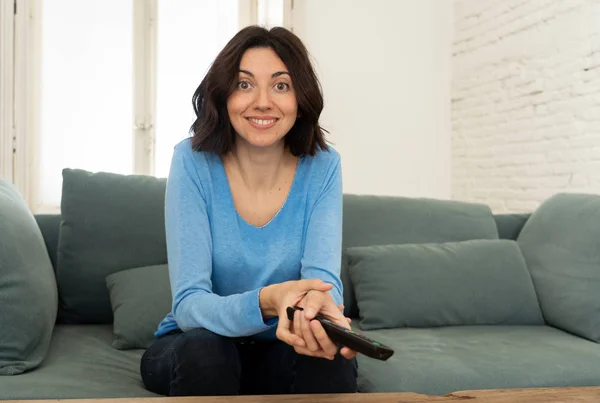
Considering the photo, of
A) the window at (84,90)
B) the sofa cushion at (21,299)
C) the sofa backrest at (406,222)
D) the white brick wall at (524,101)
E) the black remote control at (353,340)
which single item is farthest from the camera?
the window at (84,90)

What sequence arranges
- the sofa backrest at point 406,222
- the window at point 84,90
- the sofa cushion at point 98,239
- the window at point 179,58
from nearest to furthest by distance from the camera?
the sofa cushion at point 98,239, the sofa backrest at point 406,222, the window at point 84,90, the window at point 179,58

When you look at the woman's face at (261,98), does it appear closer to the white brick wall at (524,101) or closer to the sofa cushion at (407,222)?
the sofa cushion at (407,222)

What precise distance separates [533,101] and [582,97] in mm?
445

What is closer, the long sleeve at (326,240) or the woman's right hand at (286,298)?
the woman's right hand at (286,298)

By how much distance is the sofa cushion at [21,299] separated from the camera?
1.51 meters

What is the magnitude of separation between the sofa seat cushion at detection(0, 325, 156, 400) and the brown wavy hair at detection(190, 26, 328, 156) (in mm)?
553

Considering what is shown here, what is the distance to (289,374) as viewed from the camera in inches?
52.7

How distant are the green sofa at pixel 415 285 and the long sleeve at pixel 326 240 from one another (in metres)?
0.36

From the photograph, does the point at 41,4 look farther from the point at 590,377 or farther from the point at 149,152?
the point at 590,377

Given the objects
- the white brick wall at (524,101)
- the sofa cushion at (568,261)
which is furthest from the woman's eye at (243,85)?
the white brick wall at (524,101)

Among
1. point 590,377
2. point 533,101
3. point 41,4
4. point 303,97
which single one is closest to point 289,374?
point 303,97

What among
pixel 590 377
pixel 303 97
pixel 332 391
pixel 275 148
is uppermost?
pixel 303 97

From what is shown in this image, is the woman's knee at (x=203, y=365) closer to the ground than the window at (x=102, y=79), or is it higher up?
closer to the ground

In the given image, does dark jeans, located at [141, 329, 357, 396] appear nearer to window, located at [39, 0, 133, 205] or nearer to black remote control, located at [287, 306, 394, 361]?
black remote control, located at [287, 306, 394, 361]
